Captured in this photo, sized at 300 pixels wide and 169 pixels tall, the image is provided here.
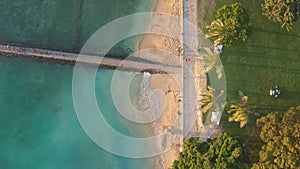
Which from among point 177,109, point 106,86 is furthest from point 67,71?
point 177,109

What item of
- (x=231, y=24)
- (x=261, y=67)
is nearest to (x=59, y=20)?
(x=231, y=24)

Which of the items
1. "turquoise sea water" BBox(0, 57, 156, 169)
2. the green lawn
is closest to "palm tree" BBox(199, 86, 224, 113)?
the green lawn

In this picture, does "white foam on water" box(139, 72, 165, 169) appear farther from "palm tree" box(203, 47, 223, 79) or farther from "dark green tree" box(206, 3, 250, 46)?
"dark green tree" box(206, 3, 250, 46)

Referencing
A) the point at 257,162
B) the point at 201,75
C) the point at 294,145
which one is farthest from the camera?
the point at 201,75

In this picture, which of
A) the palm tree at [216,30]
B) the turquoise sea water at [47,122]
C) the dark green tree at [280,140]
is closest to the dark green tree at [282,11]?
the palm tree at [216,30]

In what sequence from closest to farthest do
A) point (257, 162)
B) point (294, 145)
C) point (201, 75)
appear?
point (294, 145) → point (257, 162) → point (201, 75)

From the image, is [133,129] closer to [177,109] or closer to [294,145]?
[177,109]

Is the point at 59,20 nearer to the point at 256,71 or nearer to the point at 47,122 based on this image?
the point at 47,122
